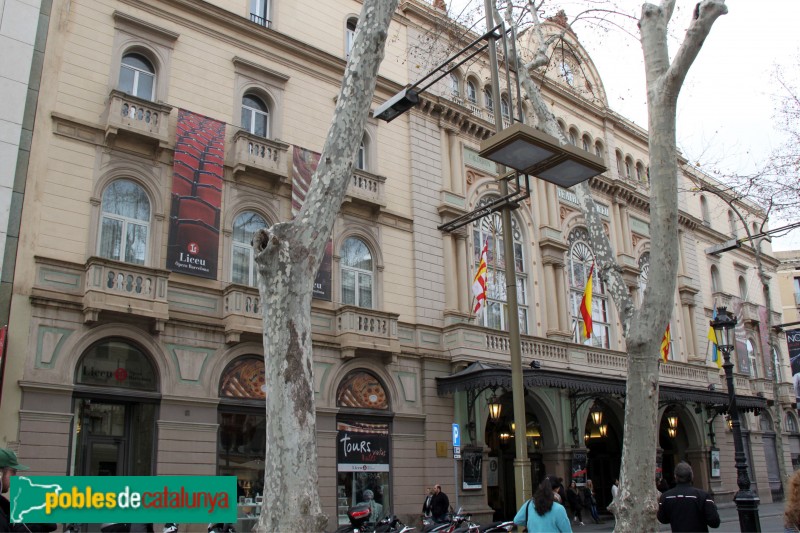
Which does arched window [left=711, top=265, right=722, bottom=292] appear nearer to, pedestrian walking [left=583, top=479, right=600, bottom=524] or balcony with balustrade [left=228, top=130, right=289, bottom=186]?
pedestrian walking [left=583, top=479, right=600, bottom=524]

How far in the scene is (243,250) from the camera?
19.7m

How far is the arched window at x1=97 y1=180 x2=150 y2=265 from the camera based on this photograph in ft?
56.5

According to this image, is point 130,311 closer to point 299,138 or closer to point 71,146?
point 71,146

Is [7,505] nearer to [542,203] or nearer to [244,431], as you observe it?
A: [244,431]

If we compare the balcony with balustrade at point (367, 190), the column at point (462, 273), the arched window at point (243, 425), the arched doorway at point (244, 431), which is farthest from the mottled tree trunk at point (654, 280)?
the column at point (462, 273)

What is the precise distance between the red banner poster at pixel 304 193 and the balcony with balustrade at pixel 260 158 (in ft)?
0.94

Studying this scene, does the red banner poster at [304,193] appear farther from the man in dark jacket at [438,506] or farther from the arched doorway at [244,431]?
the man in dark jacket at [438,506]

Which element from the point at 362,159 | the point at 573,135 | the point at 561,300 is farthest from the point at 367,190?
the point at 573,135

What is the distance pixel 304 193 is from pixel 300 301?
470 inches

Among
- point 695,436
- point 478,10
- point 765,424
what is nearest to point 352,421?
point 478,10

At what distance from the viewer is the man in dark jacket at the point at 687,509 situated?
322 inches

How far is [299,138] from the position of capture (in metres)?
21.5

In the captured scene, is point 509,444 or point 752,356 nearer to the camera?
point 509,444

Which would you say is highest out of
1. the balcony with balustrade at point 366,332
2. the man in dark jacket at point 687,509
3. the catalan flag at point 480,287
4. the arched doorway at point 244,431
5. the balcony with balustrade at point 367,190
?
the balcony with balustrade at point 367,190
